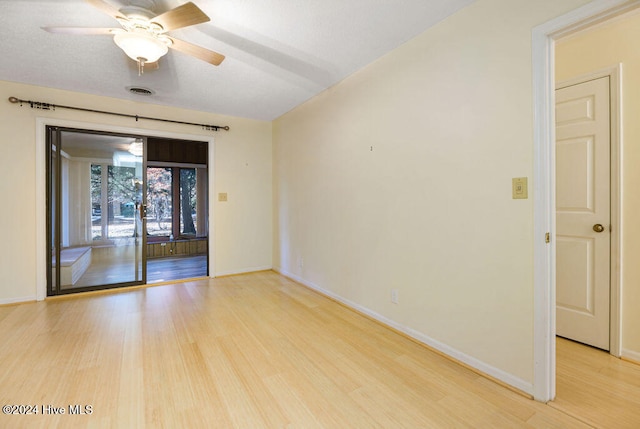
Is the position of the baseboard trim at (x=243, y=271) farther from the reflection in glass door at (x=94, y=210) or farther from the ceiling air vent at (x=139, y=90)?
the ceiling air vent at (x=139, y=90)

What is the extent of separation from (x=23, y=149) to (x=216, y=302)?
2861 millimetres

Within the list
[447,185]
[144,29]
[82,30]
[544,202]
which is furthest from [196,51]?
[544,202]

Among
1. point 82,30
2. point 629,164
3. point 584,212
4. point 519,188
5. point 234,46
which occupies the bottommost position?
point 584,212

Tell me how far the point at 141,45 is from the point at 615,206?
3.67 meters

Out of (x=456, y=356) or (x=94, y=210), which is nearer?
(x=456, y=356)

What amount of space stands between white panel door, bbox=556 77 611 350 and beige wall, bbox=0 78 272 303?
3.89m

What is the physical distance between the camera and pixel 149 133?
156 inches

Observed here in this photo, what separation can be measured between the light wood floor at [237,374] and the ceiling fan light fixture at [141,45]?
7.33ft

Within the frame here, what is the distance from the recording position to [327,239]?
3.52 meters

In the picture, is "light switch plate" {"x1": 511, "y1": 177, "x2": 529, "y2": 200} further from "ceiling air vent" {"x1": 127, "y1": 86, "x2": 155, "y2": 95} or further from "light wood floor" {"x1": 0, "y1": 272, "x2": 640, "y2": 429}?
"ceiling air vent" {"x1": 127, "y1": 86, "x2": 155, "y2": 95}

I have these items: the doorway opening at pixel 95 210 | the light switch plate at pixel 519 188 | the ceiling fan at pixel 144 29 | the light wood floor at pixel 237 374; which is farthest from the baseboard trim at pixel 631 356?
the doorway opening at pixel 95 210

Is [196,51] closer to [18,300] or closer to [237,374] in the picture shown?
[237,374]

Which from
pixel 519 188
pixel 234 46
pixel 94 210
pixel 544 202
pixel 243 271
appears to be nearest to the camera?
pixel 544 202

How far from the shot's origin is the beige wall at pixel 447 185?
5.74 ft
